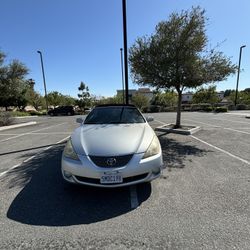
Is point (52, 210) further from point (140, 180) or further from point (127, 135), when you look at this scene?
point (127, 135)

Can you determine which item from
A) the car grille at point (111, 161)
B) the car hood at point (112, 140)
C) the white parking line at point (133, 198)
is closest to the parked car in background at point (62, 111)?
the car hood at point (112, 140)

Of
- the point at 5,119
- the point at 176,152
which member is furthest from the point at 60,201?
the point at 5,119

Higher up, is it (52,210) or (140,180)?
(140,180)

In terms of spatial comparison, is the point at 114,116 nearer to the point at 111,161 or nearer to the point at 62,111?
the point at 111,161

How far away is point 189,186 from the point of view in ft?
14.0

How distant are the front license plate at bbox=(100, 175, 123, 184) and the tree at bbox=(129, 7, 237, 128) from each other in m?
7.00

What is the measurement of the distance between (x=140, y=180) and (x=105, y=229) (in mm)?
973

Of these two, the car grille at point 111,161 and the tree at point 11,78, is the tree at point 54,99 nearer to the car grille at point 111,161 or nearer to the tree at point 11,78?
the tree at point 11,78

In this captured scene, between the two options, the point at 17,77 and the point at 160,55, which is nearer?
the point at 160,55

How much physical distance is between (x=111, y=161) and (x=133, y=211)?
2.65ft

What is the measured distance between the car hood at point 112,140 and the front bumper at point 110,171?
0.17 m

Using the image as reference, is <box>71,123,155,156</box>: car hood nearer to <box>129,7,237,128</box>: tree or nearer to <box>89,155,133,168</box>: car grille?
<box>89,155,133,168</box>: car grille

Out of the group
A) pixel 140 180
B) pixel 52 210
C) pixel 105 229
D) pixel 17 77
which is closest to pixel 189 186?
pixel 140 180

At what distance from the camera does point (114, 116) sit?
18.2 ft
